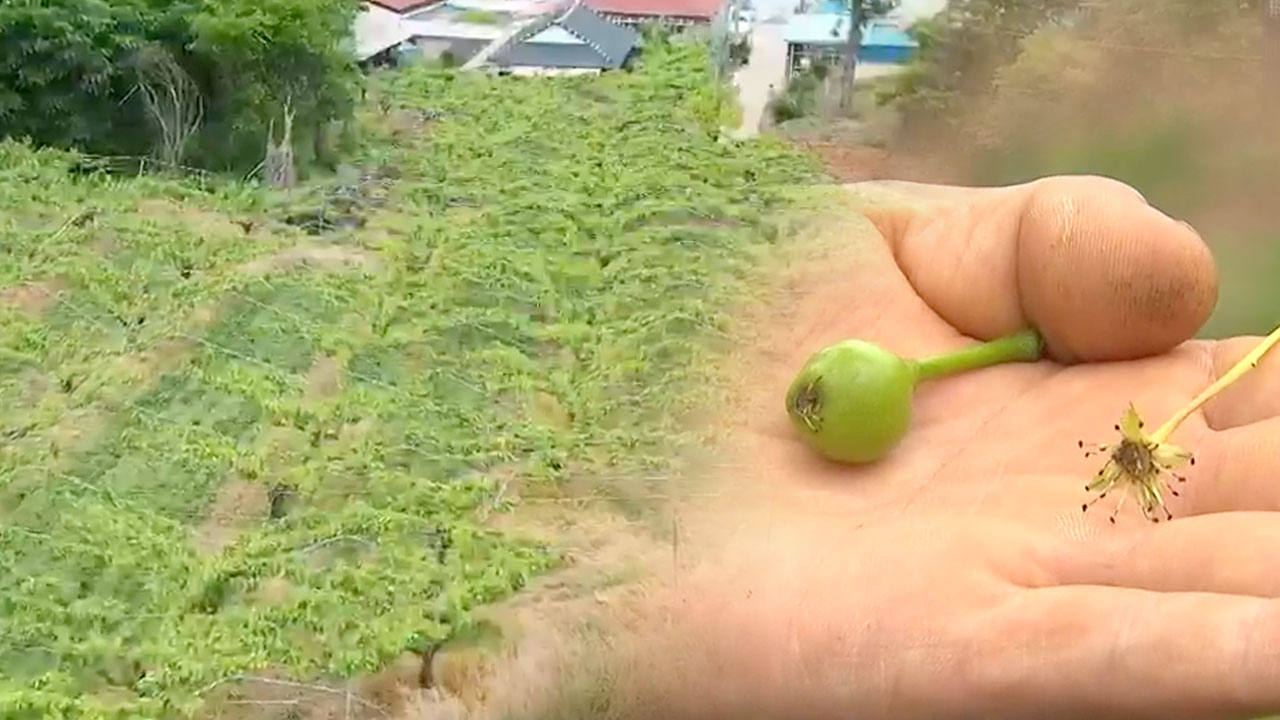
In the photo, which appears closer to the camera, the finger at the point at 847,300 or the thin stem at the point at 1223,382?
the thin stem at the point at 1223,382

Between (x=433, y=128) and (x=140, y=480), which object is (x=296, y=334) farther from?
(x=433, y=128)

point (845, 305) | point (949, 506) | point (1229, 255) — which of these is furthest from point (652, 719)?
point (1229, 255)

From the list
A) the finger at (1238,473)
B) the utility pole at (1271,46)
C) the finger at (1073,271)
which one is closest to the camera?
the finger at (1238,473)

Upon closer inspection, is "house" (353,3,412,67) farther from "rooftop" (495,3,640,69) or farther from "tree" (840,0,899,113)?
"tree" (840,0,899,113)

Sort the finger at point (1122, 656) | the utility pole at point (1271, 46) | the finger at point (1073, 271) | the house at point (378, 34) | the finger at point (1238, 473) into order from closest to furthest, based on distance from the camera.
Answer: the finger at point (1122, 656) < the finger at point (1238, 473) < the finger at point (1073, 271) < the utility pole at point (1271, 46) < the house at point (378, 34)

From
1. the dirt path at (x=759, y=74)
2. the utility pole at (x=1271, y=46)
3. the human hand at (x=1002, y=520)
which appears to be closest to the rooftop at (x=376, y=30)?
the dirt path at (x=759, y=74)

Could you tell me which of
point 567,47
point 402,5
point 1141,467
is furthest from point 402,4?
point 1141,467

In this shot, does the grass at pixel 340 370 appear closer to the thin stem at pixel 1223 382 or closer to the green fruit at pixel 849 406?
the green fruit at pixel 849 406

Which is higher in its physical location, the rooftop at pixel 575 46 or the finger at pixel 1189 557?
the rooftop at pixel 575 46
